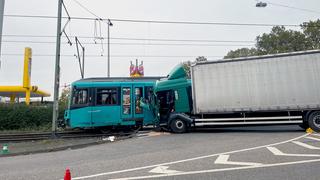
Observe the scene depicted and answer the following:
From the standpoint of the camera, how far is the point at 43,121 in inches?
1046

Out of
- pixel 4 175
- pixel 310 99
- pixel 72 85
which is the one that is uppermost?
pixel 72 85

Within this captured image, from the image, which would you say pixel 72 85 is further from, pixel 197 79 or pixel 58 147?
pixel 197 79

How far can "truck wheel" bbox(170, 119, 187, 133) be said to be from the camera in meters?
17.6

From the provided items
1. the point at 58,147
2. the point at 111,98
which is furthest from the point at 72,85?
the point at 58,147

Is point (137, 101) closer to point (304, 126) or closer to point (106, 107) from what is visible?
point (106, 107)

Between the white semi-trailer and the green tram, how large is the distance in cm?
125

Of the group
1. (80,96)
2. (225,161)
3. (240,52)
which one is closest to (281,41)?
(240,52)

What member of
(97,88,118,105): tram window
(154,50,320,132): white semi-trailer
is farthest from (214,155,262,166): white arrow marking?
(97,88,118,105): tram window

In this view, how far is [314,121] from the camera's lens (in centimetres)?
1605

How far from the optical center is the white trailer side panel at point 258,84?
52.8 feet

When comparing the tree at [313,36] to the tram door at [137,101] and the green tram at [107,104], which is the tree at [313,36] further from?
the green tram at [107,104]

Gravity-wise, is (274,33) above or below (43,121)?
above

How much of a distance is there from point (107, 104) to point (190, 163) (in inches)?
415

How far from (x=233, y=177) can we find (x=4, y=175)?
5.45 metres
